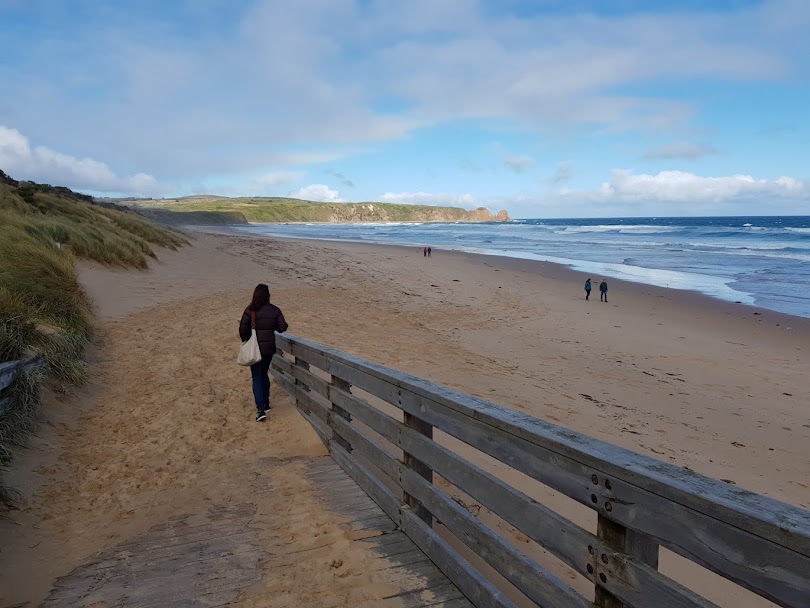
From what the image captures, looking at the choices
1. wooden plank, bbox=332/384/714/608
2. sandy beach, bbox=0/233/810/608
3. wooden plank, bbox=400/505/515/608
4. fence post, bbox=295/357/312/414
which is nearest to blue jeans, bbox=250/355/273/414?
sandy beach, bbox=0/233/810/608

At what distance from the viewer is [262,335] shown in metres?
6.77

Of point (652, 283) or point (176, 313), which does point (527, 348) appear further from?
point (652, 283)

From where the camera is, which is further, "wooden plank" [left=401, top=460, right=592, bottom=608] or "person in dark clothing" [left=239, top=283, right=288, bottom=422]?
"person in dark clothing" [left=239, top=283, right=288, bottom=422]

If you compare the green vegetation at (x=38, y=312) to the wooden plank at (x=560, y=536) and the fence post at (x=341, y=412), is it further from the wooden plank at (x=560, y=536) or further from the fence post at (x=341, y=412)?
the wooden plank at (x=560, y=536)

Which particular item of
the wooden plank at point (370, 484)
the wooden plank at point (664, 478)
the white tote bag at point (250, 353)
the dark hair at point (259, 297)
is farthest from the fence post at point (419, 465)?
the dark hair at point (259, 297)

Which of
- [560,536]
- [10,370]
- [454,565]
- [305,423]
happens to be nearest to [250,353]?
[305,423]

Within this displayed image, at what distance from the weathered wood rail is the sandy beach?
59 cm

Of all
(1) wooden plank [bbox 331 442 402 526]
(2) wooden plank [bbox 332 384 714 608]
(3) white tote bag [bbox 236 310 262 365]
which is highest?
(2) wooden plank [bbox 332 384 714 608]

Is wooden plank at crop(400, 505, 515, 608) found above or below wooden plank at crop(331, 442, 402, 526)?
above

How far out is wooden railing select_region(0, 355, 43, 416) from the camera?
514 cm

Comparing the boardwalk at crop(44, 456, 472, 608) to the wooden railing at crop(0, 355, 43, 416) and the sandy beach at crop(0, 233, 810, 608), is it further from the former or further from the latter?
the wooden railing at crop(0, 355, 43, 416)

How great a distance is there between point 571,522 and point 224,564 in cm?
230

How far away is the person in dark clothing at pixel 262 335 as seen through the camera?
6.75 m

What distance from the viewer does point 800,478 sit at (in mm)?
6172
